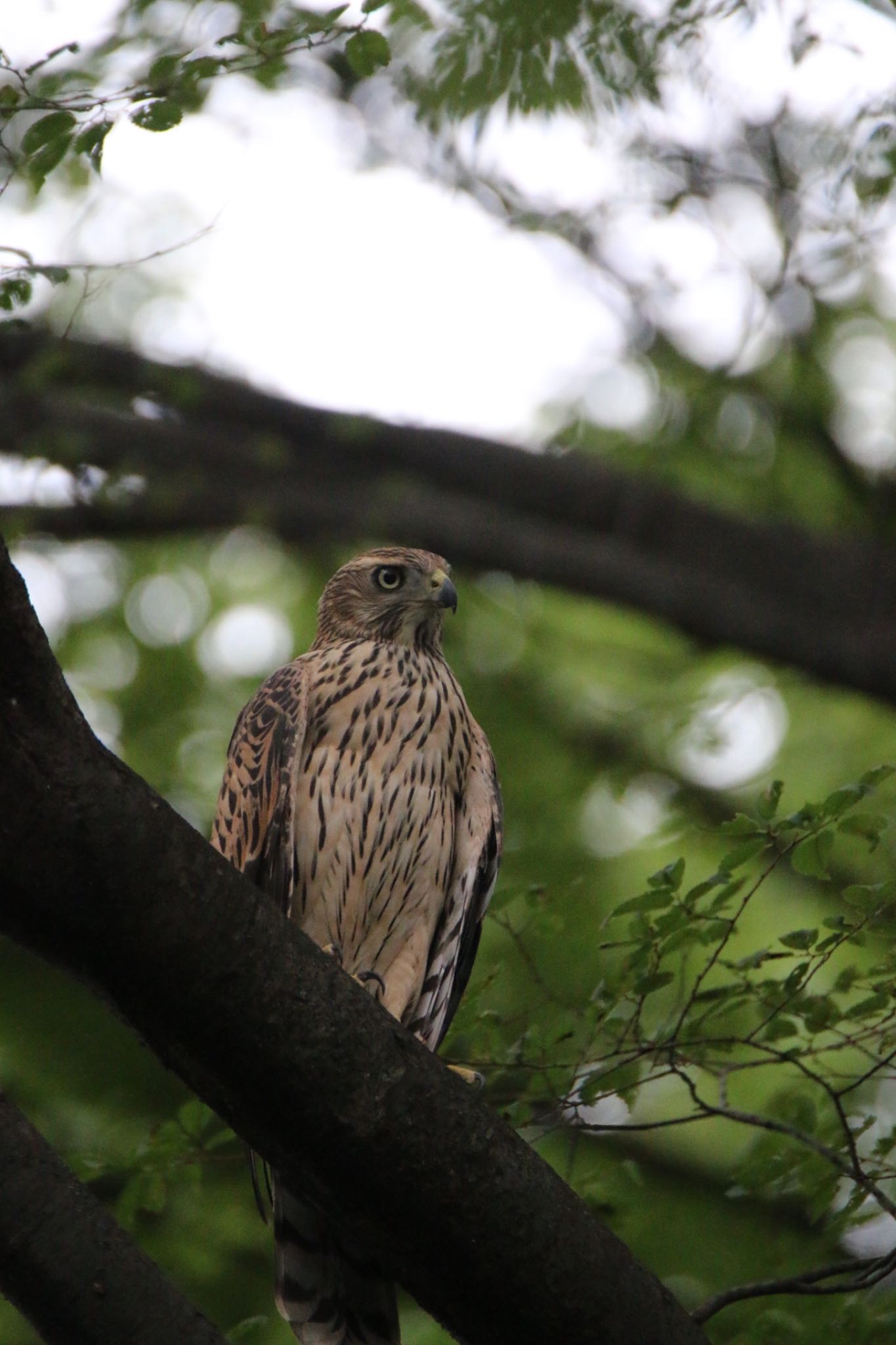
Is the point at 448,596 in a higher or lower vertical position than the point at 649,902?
higher

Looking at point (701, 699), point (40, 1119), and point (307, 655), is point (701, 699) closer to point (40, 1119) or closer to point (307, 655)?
point (307, 655)

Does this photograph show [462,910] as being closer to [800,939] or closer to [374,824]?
[374,824]

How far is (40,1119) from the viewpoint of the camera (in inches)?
242

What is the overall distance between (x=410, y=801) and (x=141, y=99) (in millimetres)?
2378

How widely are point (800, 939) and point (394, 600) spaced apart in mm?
2673

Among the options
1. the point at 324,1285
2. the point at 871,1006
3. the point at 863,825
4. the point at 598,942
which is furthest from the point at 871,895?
the point at 598,942

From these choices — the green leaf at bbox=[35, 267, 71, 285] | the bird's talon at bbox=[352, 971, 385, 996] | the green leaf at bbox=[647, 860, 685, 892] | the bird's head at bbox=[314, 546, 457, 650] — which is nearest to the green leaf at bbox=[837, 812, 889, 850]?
the green leaf at bbox=[647, 860, 685, 892]

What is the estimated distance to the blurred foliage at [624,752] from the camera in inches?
145

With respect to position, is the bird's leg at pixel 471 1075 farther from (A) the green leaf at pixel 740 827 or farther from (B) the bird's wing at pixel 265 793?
(A) the green leaf at pixel 740 827

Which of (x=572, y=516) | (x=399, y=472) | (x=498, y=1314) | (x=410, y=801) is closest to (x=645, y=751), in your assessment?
(x=572, y=516)

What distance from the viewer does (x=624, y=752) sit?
8461 millimetres

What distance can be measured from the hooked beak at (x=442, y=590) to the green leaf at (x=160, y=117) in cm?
238

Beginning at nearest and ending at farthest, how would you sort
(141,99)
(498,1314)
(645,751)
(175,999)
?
(175,999)
(498,1314)
(141,99)
(645,751)

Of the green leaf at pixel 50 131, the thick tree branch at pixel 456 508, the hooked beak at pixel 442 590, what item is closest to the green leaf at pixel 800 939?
the hooked beak at pixel 442 590
